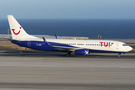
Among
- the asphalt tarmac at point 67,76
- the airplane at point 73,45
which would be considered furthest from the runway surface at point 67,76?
the airplane at point 73,45

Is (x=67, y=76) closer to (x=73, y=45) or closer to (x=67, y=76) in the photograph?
(x=67, y=76)

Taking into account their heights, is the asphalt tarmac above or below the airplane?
below

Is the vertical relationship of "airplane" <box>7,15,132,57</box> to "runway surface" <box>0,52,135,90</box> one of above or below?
above

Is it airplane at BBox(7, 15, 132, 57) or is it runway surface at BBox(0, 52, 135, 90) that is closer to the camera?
runway surface at BBox(0, 52, 135, 90)

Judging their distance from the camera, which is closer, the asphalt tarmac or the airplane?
the asphalt tarmac

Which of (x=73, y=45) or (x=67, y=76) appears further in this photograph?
(x=73, y=45)

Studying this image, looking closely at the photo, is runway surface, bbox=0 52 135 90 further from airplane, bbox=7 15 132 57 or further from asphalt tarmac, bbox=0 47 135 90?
airplane, bbox=7 15 132 57

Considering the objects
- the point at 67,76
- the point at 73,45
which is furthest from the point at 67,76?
the point at 73,45

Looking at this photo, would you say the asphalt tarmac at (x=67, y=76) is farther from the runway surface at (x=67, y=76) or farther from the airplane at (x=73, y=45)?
the airplane at (x=73, y=45)

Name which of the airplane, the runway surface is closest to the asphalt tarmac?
the runway surface

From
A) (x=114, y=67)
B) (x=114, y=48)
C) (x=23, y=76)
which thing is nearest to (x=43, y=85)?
(x=23, y=76)

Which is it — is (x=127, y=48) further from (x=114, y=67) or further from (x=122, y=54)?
(x=114, y=67)

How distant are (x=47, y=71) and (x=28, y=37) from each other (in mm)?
16247

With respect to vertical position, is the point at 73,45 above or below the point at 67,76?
above
